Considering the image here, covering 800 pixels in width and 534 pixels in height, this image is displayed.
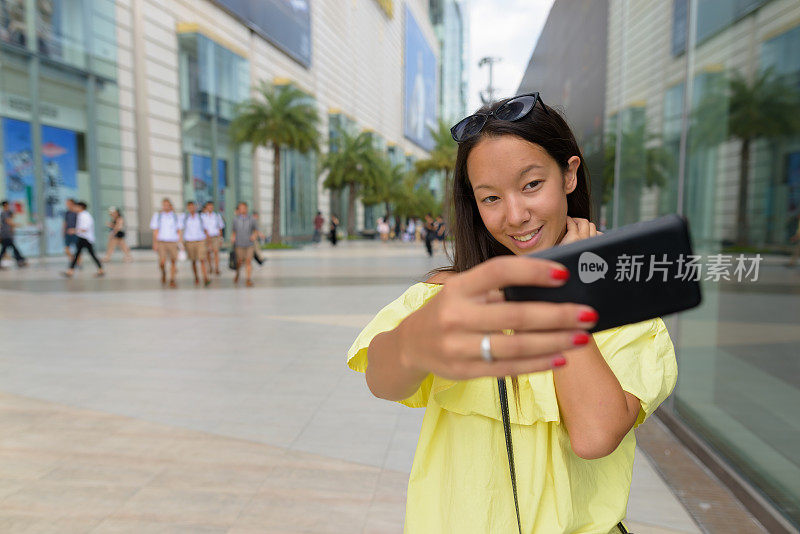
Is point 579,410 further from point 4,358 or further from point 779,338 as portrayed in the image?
point 4,358

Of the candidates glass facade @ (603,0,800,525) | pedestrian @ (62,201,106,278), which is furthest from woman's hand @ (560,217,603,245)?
pedestrian @ (62,201,106,278)

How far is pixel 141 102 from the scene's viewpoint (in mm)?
21844

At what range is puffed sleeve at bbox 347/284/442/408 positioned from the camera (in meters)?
1.06

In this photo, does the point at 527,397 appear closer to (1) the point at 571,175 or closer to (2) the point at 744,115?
(1) the point at 571,175

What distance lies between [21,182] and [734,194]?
18564mm

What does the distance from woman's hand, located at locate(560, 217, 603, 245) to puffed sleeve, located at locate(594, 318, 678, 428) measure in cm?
18

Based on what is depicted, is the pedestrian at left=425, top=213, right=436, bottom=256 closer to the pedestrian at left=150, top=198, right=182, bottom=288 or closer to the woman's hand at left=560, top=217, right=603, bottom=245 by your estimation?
the pedestrian at left=150, top=198, right=182, bottom=288

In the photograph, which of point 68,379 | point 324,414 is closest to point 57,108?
point 68,379

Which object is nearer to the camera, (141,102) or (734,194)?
(734,194)

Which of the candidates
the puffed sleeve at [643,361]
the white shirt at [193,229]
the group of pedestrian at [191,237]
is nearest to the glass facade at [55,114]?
the group of pedestrian at [191,237]

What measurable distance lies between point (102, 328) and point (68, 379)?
2.46m

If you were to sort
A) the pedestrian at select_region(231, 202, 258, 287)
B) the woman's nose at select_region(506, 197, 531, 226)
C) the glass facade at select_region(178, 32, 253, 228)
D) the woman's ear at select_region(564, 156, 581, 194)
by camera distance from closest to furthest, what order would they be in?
the woman's nose at select_region(506, 197, 531, 226) → the woman's ear at select_region(564, 156, 581, 194) → the pedestrian at select_region(231, 202, 258, 287) → the glass facade at select_region(178, 32, 253, 228)

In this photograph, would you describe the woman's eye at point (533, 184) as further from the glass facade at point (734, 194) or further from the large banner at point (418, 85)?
the large banner at point (418, 85)

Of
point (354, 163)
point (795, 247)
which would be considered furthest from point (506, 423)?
point (354, 163)
